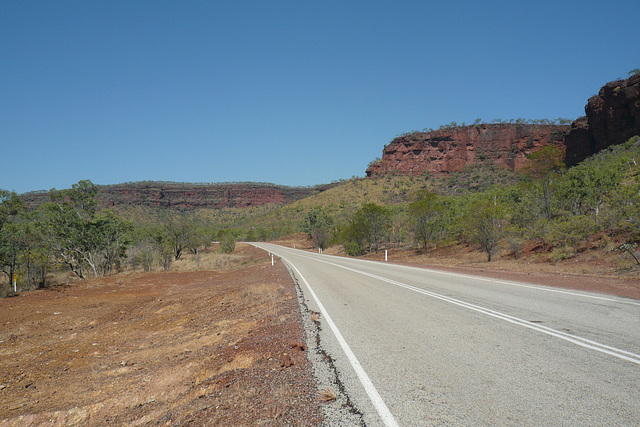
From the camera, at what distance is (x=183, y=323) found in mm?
9328

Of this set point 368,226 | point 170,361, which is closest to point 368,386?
point 170,361

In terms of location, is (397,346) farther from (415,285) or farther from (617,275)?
(617,275)

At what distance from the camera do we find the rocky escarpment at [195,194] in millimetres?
133625

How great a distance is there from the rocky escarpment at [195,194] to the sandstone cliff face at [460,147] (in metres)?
53.7

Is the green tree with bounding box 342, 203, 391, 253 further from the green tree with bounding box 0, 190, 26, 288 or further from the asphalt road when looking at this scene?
the asphalt road

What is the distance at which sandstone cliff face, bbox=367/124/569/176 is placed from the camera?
374 ft

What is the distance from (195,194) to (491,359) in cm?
16577

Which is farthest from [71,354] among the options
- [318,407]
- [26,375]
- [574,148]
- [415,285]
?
[574,148]

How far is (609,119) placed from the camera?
65125 millimetres

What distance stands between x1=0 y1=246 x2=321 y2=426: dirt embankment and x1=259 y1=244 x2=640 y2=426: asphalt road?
2.58ft

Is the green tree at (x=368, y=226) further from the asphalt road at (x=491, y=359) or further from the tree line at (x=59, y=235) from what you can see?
the asphalt road at (x=491, y=359)

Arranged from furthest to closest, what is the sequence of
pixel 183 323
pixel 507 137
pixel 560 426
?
pixel 507 137, pixel 183 323, pixel 560 426

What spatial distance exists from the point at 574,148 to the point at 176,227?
8741 cm

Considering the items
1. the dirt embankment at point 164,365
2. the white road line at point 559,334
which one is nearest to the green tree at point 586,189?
the white road line at point 559,334
